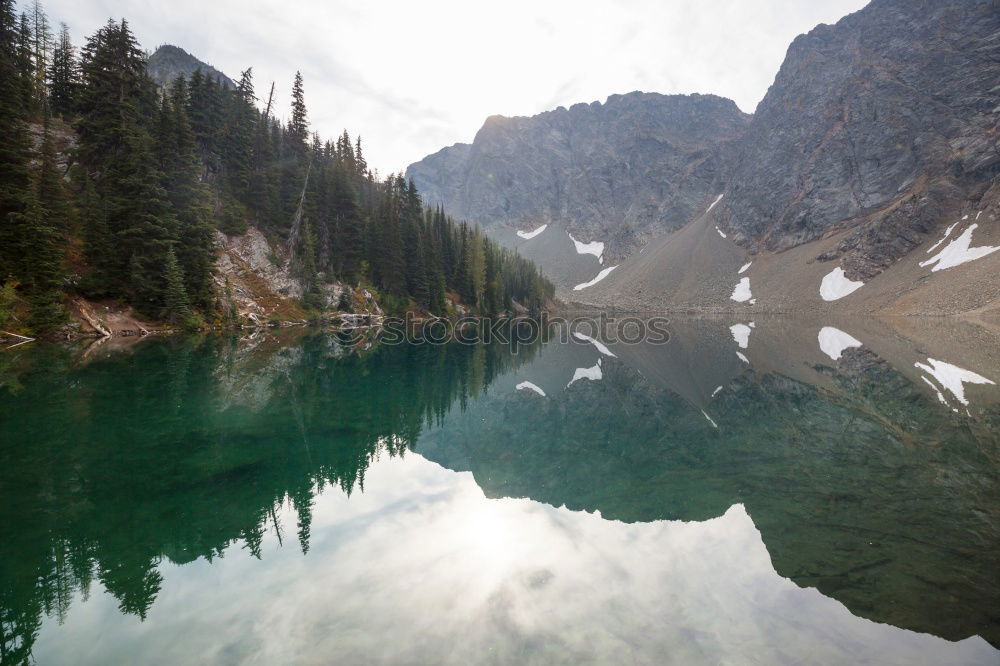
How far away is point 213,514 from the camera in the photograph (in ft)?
29.4

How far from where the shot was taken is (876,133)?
13775cm

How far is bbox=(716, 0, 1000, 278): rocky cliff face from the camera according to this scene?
11250 centimetres

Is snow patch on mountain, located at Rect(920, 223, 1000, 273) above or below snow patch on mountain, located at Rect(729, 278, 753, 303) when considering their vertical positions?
above

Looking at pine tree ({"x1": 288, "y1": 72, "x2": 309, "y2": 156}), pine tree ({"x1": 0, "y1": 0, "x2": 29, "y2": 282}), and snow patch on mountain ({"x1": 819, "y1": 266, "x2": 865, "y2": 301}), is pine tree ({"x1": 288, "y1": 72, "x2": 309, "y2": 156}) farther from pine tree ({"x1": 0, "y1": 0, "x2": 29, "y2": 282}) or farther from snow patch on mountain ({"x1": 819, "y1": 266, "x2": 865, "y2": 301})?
snow patch on mountain ({"x1": 819, "y1": 266, "x2": 865, "y2": 301})

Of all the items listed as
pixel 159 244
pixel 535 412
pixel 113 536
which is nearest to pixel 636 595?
pixel 113 536

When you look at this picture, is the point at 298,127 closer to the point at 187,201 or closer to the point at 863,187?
the point at 187,201

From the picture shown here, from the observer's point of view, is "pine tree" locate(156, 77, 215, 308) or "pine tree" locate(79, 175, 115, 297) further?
"pine tree" locate(156, 77, 215, 308)

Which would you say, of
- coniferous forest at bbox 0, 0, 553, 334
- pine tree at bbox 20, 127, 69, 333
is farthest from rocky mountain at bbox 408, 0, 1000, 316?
pine tree at bbox 20, 127, 69, 333

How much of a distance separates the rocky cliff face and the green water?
129m

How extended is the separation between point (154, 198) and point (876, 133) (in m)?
183

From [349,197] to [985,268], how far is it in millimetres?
111490

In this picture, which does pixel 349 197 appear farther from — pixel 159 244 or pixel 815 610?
pixel 815 610

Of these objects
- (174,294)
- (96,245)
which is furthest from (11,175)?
(174,294)

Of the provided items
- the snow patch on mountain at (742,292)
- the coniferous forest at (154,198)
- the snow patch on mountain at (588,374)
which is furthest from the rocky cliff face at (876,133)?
the coniferous forest at (154,198)
